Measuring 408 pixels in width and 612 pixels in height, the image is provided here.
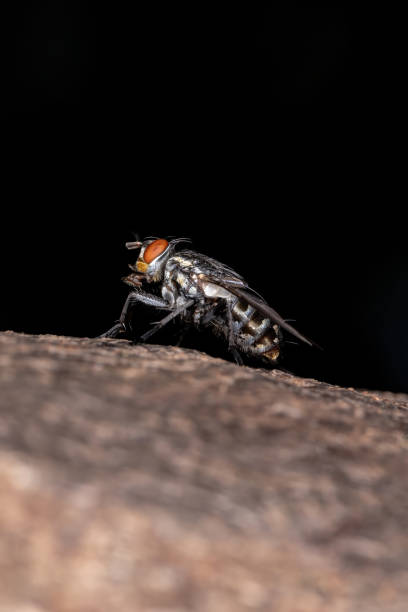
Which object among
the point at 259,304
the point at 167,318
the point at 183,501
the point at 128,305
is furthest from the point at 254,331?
the point at 183,501

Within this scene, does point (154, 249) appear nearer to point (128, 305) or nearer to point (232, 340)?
point (128, 305)

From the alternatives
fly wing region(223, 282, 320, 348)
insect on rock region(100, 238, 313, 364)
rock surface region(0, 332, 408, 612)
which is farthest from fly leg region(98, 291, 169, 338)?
rock surface region(0, 332, 408, 612)

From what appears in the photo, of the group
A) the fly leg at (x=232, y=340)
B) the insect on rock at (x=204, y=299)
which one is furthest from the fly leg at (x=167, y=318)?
the fly leg at (x=232, y=340)

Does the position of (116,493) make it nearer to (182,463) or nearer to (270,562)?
(182,463)

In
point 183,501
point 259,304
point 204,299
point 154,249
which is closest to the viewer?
point 183,501

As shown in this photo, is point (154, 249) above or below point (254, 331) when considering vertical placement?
above

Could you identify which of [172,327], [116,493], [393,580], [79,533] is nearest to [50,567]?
[79,533]
